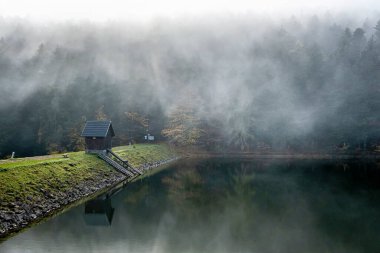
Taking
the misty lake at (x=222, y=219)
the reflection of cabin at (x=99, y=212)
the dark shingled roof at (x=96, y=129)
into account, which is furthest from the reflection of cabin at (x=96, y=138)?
the reflection of cabin at (x=99, y=212)

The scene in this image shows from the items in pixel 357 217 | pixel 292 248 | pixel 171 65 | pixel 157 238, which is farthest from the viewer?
pixel 171 65

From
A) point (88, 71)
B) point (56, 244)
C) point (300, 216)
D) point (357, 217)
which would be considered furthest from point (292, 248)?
point (88, 71)

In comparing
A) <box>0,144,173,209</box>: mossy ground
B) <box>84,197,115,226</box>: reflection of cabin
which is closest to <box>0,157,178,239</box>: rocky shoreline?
<box>0,144,173,209</box>: mossy ground

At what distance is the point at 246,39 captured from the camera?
135125mm

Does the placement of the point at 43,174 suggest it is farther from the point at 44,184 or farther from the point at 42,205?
the point at 42,205

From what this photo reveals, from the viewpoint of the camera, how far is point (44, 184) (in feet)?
116

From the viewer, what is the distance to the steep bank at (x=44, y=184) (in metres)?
28.6

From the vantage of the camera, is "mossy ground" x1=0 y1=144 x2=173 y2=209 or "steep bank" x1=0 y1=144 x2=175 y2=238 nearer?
"steep bank" x1=0 y1=144 x2=175 y2=238

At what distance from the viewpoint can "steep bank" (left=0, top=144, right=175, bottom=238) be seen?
28.6 metres

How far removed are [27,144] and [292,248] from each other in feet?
310

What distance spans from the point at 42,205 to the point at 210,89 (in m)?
88.8

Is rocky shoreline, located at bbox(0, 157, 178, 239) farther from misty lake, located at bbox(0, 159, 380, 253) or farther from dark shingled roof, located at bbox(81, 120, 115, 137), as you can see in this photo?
dark shingled roof, located at bbox(81, 120, 115, 137)

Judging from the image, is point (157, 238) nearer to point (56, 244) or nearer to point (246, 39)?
point (56, 244)

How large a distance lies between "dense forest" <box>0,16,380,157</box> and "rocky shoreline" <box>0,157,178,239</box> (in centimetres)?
4340
